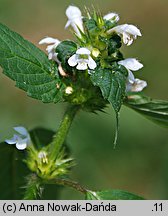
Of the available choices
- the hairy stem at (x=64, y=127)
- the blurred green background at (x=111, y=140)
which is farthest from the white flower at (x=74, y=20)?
the blurred green background at (x=111, y=140)

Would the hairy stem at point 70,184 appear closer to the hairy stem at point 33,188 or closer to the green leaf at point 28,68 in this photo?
the hairy stem at point 33,188

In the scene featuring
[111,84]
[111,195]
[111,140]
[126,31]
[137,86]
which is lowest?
[111,195]

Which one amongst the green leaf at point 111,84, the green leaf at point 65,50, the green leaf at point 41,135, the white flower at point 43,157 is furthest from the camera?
the green leaf at point 41,135

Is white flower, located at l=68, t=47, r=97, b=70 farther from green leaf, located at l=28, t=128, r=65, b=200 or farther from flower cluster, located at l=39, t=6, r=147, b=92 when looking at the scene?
green leaf, located at l=28, t=128, r=65, b=200

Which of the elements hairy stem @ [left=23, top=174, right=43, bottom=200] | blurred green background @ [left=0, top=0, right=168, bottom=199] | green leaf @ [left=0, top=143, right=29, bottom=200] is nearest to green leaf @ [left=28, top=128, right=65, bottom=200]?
hairy stem @ [left=23, top=174, right=43, bottom=200]

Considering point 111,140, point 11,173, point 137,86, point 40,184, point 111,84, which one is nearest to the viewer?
point 111,84

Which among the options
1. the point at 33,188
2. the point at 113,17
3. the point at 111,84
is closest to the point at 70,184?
the point at 33,188

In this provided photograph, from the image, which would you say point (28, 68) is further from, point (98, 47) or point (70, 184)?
point (70, 184)
